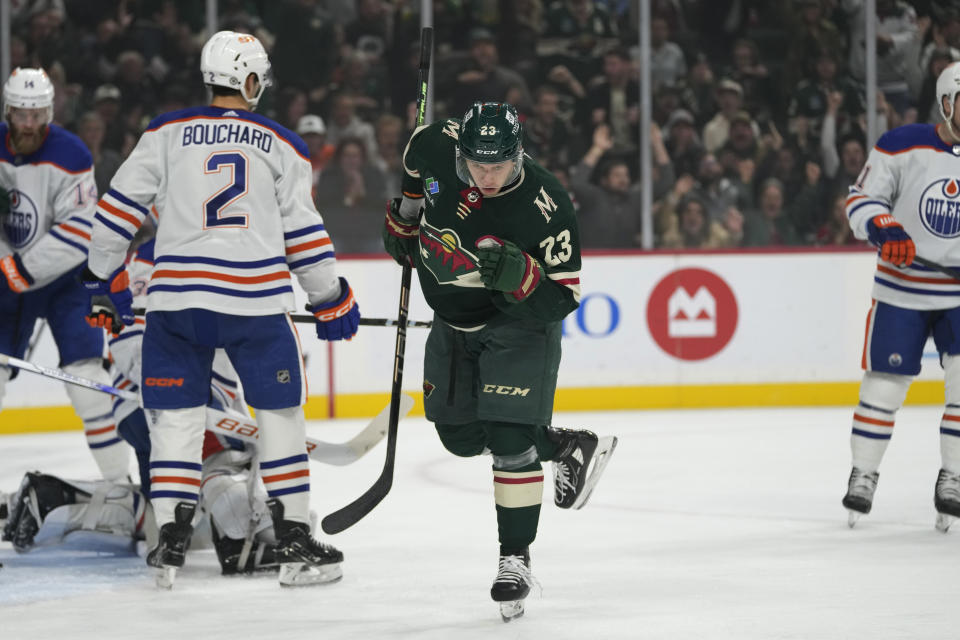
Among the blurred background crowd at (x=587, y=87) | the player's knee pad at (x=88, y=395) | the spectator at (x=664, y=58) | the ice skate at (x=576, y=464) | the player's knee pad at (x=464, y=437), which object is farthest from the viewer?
the spectator at (x=664, y=58)

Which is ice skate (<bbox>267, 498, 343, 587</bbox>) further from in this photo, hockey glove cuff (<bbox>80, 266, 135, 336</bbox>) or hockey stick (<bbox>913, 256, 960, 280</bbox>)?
hockey stick (<bbox>913, 256, 960, 280</bbox>)

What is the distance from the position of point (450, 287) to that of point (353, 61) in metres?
4.94

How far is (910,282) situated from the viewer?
399 centimetres

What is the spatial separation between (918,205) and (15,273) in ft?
8.72

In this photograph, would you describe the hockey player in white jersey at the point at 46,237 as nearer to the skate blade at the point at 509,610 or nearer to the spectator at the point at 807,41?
the skate blade at the point at 509,610

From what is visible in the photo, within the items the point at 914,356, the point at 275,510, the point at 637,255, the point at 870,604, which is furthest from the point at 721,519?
the point at 637,255

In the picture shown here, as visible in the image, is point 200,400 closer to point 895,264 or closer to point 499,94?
point 895,264

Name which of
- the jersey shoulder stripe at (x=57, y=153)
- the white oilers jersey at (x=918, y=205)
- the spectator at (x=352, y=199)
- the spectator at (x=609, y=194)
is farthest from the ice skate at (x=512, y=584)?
the spectator at (x=609, y=194)

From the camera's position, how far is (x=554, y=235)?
2.80m

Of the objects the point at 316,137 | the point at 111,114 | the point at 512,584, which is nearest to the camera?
the point at 512,584

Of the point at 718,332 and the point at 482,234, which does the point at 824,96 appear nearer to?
the point at 718,332

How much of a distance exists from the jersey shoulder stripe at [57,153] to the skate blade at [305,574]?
4.88 feet

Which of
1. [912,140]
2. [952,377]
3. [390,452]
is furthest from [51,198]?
[952,377]

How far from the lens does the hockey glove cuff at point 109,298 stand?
3385mm
